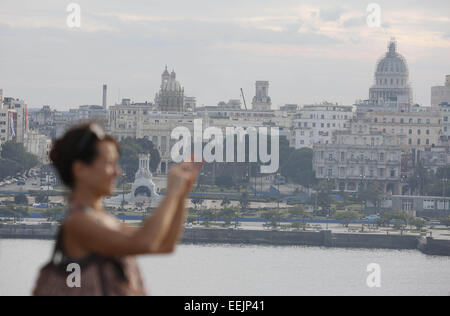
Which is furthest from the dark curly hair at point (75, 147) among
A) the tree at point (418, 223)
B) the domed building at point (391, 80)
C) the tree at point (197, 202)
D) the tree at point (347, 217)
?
the domed building at point (391, 80)

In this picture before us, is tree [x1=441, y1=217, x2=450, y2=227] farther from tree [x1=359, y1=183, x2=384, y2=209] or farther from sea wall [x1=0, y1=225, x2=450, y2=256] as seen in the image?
tree [x1=359, y1=183, x2=384, y2=209]

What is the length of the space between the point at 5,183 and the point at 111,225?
66379 mm

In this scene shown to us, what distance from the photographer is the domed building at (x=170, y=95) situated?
101m

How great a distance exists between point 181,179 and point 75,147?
0.23 metres

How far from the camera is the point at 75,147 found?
3.54 m

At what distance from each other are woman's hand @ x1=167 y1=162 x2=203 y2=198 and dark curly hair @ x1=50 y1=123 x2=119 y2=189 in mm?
172

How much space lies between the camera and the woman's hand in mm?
3504

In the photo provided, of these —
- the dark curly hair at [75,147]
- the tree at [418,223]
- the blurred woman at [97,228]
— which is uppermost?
the dark curly hair at [75,147]

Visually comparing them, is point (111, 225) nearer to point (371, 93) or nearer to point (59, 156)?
point (59, 156)

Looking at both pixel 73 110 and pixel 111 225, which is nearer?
pixel 111 225

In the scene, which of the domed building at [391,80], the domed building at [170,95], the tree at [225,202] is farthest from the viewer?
the domed building at [391,80]

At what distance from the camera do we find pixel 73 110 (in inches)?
5182

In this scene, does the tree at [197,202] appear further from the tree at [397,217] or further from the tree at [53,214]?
the tree at [53,214]
